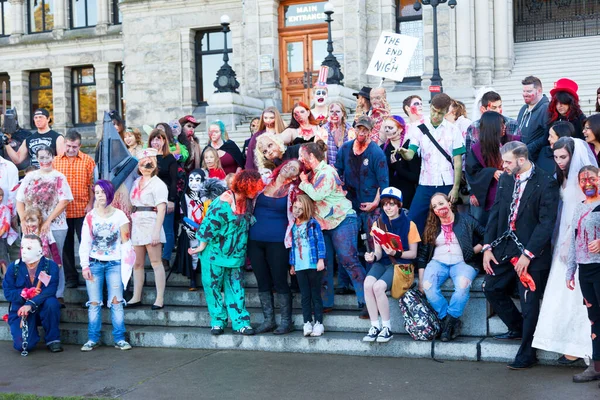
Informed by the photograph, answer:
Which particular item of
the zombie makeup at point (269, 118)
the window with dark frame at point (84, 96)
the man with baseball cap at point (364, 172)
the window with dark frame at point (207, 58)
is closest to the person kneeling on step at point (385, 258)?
the man with baseball cap at point (364, 172)

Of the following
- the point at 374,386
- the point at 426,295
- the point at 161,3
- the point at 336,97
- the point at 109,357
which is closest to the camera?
the point at 374,386

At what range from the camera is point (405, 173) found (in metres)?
8.85

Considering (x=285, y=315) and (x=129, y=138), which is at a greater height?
(x=129, y=138)

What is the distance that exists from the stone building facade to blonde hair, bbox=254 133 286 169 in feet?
36.4

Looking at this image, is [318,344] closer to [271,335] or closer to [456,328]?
[271,335]

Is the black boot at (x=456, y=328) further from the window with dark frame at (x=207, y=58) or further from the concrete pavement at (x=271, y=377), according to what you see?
the window with dark frame at (x=207, y=58)

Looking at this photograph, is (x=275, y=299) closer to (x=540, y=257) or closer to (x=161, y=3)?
(x=540, y=257)

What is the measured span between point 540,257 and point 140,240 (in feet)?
15.4

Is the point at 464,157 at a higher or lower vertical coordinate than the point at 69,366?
higher

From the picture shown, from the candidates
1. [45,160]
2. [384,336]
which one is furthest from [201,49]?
[384,336]

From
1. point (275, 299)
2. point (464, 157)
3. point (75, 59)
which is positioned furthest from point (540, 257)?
point (75, 59)

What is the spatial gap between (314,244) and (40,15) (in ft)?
98.6

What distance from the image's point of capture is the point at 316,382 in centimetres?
684

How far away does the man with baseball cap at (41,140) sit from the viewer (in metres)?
10.3
